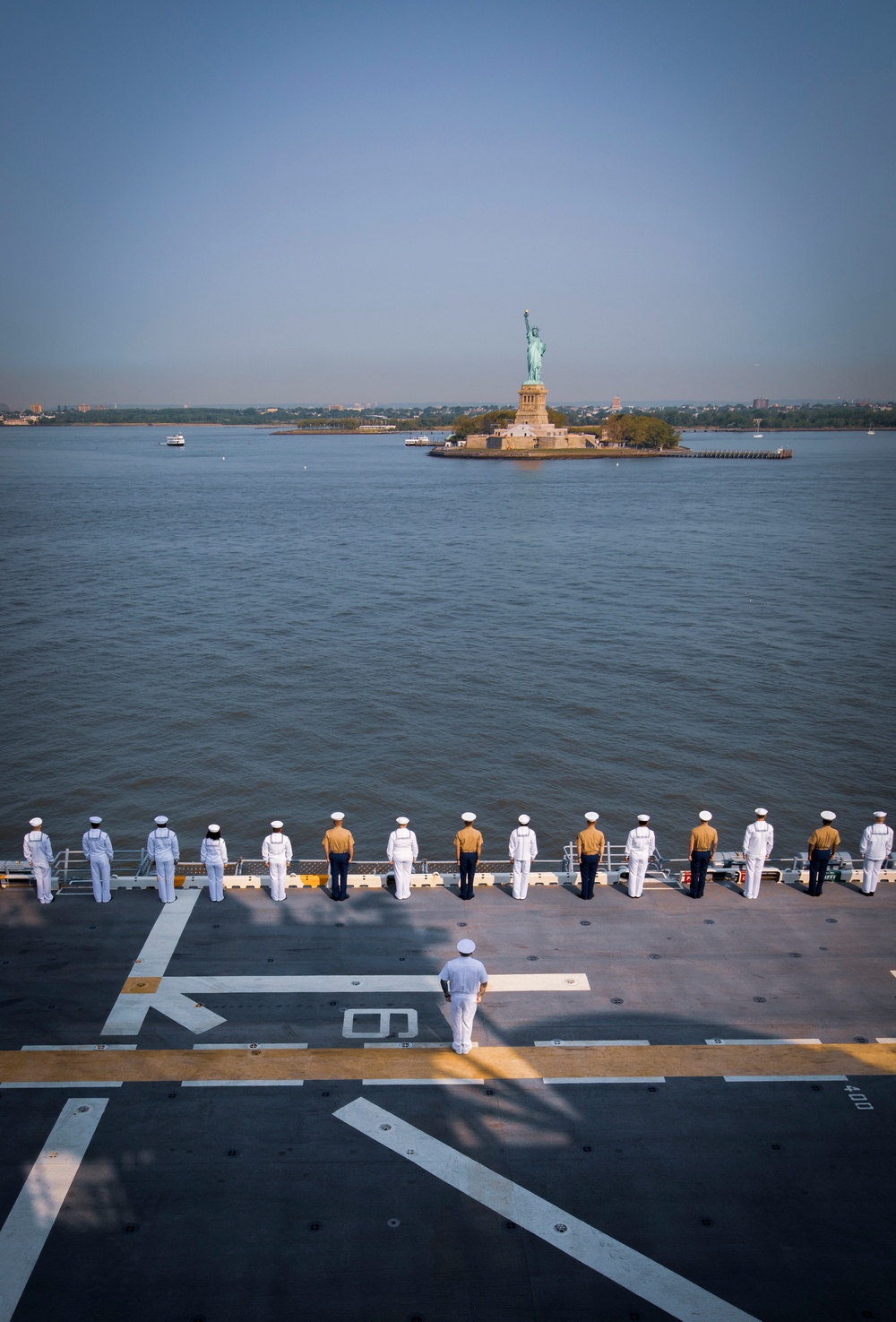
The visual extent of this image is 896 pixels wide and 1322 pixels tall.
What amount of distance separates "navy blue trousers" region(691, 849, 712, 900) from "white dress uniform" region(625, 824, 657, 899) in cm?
64

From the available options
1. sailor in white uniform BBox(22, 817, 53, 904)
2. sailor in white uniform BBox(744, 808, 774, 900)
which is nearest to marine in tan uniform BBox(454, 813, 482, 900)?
sailor in white uniform BBox(744, 808, 774, 900)

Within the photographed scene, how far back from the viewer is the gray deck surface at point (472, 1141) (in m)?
7.16

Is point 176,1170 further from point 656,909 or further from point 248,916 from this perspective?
point 656,909

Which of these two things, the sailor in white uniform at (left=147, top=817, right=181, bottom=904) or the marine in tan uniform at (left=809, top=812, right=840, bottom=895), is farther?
the sailor in white uniform at (left=147, top=817, right=181, bottom=904)

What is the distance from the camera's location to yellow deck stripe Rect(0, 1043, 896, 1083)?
9.45 m

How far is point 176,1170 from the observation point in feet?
27.0

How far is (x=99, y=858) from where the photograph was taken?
12.7 metres

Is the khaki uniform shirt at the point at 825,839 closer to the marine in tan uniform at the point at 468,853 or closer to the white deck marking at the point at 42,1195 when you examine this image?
the marine in tan uniform at the point at 468,853

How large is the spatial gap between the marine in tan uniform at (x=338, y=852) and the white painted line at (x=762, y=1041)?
214 inches

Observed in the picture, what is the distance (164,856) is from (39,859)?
175cm

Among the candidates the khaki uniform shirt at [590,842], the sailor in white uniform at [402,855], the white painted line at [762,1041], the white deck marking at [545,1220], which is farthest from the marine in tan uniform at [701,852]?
the white deck marking at [545,1220]

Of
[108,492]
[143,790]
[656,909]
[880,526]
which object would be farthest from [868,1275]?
[108,492]

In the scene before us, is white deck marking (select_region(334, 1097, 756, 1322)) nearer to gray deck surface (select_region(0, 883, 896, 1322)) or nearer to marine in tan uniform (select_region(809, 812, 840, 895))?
gray deck surface (select_region(0, 883, 896, 1322))

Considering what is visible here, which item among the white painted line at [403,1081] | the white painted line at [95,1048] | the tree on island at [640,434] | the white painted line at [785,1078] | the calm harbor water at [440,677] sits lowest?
the calm harbor water at [440,677]
